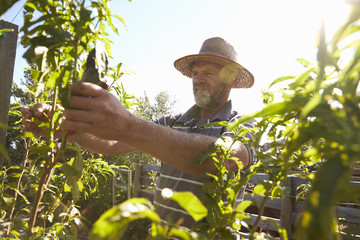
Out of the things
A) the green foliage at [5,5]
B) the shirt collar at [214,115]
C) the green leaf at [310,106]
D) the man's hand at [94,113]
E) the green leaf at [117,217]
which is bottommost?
the green leaf at [117,217]

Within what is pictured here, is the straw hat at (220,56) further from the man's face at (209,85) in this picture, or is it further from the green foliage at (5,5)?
the green foliage at (5,5)

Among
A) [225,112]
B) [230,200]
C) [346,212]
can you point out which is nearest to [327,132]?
[230,200]

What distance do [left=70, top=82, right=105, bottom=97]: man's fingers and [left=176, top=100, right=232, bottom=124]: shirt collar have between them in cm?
152

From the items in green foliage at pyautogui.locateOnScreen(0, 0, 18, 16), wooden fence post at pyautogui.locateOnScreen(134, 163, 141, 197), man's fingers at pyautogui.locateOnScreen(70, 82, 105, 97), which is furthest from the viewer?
wooden fence post at pyautogui.locateOnScreen(134, 163, 141, 197)

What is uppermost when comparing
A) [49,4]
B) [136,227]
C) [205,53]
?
[205,53]

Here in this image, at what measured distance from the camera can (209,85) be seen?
8.05 feet

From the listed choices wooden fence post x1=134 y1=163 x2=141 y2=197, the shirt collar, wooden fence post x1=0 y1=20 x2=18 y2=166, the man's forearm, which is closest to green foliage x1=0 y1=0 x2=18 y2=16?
the man's forearm

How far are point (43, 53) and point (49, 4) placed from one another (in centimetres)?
11

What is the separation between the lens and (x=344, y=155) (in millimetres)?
260

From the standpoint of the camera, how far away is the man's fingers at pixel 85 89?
671mm

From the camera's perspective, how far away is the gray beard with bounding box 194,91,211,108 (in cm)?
243

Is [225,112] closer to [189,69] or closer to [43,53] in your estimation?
[189,69]

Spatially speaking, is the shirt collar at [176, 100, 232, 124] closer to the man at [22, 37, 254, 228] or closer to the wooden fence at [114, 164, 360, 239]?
the man at [22, 37, 254, 228]

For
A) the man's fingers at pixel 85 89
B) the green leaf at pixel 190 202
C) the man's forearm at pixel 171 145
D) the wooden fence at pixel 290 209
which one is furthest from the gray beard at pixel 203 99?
the green leaf at pixel 190 202
